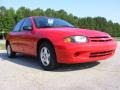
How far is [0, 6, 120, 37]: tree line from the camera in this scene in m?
79.3

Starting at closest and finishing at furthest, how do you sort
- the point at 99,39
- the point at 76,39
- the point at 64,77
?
the point at 64,77 < the point at 76,39 < the point at 99,39

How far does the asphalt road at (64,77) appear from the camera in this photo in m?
5.38

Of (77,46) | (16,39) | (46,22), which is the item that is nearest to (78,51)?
(77,46)

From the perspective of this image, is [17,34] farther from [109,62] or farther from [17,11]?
[17,11]

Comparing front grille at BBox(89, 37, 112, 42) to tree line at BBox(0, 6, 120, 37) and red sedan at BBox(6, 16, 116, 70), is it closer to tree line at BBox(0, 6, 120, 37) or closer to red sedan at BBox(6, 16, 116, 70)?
red sedan at BBox(6, 16, 116, 70)

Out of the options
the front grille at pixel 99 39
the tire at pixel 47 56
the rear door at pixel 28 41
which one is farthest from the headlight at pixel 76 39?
the rear door at pixel 28 41

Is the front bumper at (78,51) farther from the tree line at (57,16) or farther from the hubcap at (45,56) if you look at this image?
the tree line at (57,16)

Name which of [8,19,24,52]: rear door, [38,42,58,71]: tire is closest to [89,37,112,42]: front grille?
[38,42,58,71]: tire

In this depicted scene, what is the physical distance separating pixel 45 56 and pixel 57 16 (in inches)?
3539

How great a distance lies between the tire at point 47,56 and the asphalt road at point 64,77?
160 millimetres

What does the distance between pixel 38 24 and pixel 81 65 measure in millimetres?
1668

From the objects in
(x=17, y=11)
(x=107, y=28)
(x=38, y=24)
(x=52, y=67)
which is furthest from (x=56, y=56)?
(x=107, y=28)

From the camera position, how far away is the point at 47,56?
7113 mm

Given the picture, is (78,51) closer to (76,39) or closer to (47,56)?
(76,39)
